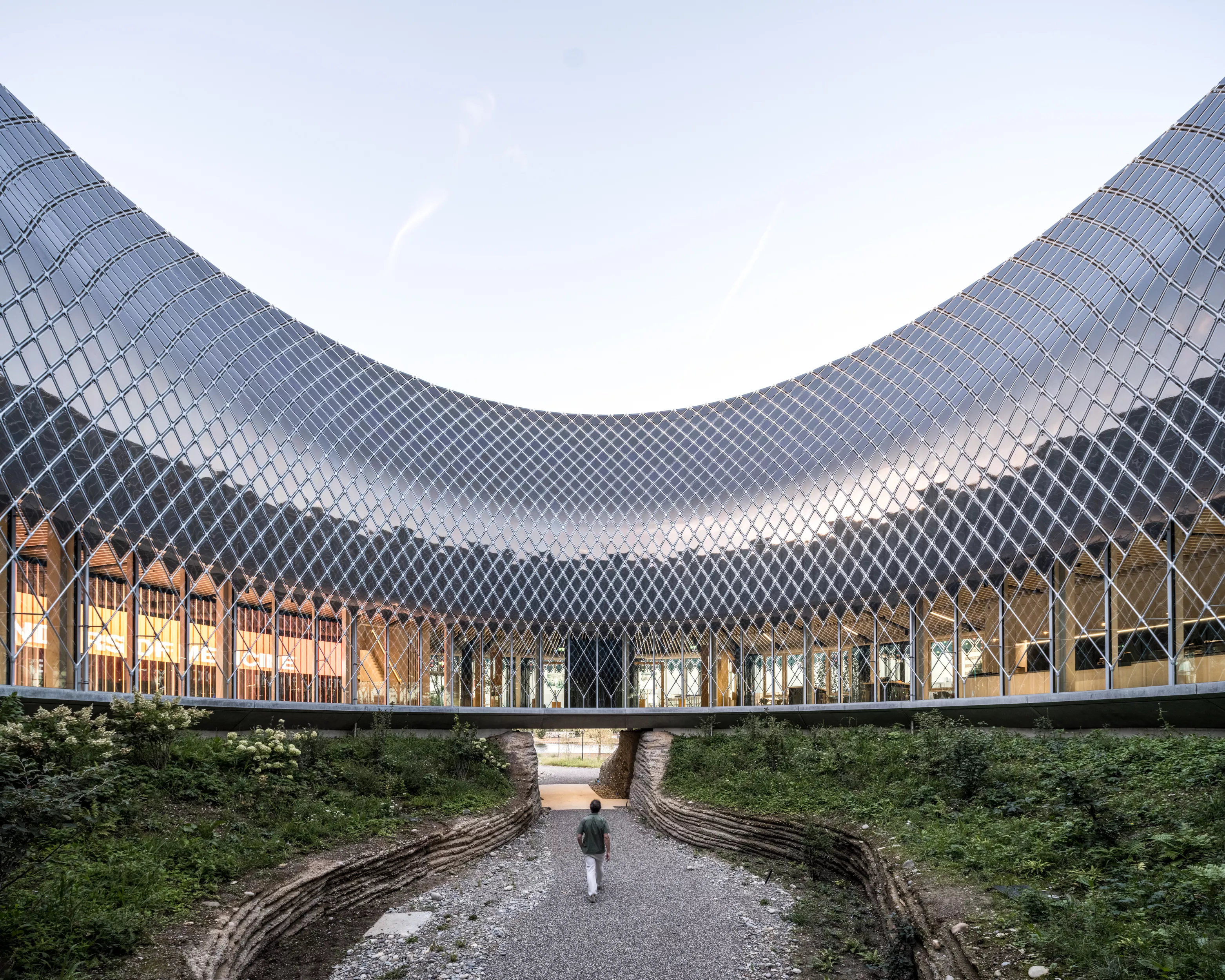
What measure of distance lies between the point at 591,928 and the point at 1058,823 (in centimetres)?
816

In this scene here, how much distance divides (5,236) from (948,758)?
2908 cm

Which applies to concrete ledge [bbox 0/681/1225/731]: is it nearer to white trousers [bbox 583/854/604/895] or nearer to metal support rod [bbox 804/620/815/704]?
metal support rod [bbox 804/620/815/704]

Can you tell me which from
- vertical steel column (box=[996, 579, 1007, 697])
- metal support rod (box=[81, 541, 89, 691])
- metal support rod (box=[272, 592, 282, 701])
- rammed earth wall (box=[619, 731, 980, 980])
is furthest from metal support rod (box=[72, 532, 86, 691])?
vertical steel column (box=[996, 579, 1007, 697])

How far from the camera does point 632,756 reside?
44.3m

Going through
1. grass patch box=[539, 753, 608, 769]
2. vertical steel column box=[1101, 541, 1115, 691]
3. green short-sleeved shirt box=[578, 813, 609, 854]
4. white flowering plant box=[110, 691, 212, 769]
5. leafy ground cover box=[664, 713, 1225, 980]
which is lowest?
grass patch box=[539, 753, 608, 769]

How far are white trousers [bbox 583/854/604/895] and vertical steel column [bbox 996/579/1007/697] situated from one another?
20572 mm

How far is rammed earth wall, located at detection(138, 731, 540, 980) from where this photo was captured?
10023 millimetres

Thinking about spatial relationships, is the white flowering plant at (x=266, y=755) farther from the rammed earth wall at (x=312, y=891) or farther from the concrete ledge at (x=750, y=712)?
the concrete ledge at (x=750, y=712)

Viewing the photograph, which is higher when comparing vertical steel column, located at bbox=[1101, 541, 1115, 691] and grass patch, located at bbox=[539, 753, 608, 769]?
vertical steel column, located at bbox=[1101, 541, 1115, 691]

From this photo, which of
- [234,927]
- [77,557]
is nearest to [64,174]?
[77,557]

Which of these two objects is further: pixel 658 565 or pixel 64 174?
pixel 658 565

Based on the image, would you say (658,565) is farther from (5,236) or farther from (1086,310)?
(5,236)

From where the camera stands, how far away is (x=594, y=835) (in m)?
16.3

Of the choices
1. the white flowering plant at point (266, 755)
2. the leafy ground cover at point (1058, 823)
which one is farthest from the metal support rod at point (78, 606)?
the leafy ground cover at point (1058, 823)
